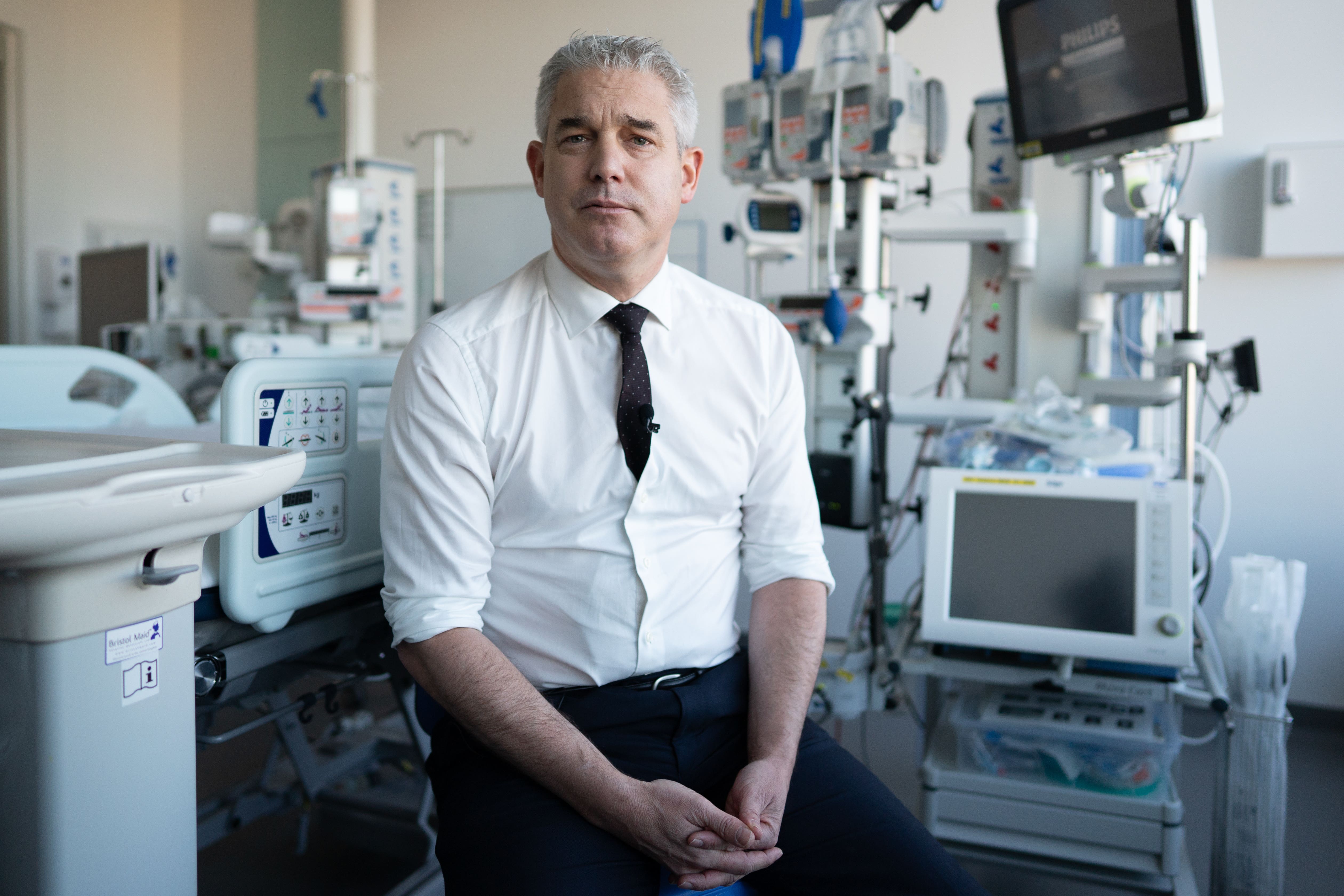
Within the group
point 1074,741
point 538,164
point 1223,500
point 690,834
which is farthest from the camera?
point 1223,500

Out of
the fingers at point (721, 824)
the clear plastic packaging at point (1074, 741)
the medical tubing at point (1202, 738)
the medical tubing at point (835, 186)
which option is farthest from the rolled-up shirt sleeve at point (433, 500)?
the medical tubing at point (1202, 738)

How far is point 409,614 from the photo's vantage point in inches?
48.8

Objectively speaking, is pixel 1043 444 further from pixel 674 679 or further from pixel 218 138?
pixel 218 138

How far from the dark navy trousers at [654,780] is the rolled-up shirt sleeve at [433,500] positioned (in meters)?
0.20

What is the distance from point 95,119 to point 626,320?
5937 millimetres

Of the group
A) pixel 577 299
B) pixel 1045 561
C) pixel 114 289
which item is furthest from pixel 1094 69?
pixel 114 289

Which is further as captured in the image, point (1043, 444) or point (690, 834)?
point (1043, 444)

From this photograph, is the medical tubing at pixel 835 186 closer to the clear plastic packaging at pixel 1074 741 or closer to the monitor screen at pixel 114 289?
the clear plastic packaging at pixel 1074 741

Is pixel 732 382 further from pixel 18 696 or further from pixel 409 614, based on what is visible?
pixel 18 696

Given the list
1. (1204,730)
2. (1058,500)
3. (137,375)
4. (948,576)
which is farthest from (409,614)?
(1204,730)

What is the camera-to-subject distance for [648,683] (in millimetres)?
1353

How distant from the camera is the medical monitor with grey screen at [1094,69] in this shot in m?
1.92

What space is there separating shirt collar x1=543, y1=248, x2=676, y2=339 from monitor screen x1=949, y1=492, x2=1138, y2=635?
0.83m

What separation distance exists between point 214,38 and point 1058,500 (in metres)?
6.41
